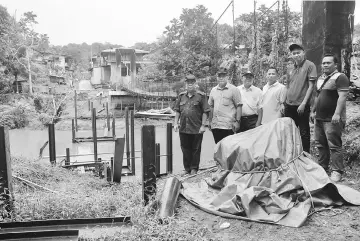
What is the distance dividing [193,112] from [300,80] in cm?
167

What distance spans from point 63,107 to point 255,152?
30.2m

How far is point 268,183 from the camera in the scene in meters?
3.64

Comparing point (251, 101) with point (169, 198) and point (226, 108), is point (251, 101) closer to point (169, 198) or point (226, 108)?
point (226, 108)

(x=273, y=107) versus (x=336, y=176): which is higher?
(x=273, y=107)

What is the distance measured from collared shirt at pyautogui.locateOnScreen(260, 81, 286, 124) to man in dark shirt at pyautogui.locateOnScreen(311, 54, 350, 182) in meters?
0.74

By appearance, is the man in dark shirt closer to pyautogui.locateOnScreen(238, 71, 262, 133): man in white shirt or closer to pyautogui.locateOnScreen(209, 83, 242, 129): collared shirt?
pyautogui.locateOnScreen(238, 71, 262, 133): man in white shirt

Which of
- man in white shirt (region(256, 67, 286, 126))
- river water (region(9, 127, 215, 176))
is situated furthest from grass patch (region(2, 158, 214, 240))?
river water (region(9, 127, 215, 176))

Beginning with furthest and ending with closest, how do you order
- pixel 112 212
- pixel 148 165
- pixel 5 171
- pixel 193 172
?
1. pixel 193 172
2. pixel 148 165
3. pixel 112 212
4. pixel 5 171

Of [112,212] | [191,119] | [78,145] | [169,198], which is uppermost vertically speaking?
[191,119]

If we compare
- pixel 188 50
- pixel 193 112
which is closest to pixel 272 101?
pixel 193 112

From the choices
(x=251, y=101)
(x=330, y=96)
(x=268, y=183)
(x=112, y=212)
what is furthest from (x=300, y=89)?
(x=112, y=212)

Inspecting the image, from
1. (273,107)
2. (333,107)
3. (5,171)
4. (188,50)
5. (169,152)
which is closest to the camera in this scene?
(5,171)

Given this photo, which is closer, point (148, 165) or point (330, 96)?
point (148, 165)

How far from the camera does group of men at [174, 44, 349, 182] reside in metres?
4.11
